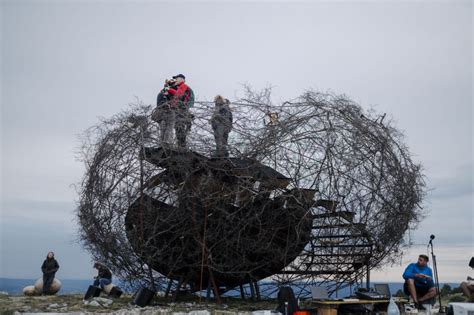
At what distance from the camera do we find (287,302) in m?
8.20

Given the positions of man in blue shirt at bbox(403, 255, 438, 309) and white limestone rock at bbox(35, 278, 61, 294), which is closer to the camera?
man in blue shirt at bbox(403, 255, 438, 309)

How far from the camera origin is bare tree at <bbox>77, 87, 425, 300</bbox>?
29.7 feet

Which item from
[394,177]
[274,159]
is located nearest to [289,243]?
[274,159]

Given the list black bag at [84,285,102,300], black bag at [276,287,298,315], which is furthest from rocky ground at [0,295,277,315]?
black bag at [276,287,298,315]

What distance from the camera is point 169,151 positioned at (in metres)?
9.27

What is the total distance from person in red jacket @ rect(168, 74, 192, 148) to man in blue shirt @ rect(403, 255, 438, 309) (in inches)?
185

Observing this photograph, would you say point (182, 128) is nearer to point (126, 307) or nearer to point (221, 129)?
point (221, 129)

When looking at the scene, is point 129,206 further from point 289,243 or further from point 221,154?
point 289,243

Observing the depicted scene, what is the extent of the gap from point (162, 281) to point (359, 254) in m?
3.64

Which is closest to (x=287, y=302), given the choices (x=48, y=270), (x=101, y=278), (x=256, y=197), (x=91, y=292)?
(x=256, y=197)

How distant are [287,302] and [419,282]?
3.12 meters

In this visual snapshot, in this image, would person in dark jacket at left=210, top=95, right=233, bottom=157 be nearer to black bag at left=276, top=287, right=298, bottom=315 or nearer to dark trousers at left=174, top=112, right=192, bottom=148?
dark trousers at left=174, top=112, right=192, bottom=148

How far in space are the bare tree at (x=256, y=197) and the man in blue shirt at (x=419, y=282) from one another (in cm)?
65

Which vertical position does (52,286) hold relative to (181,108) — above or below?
below
